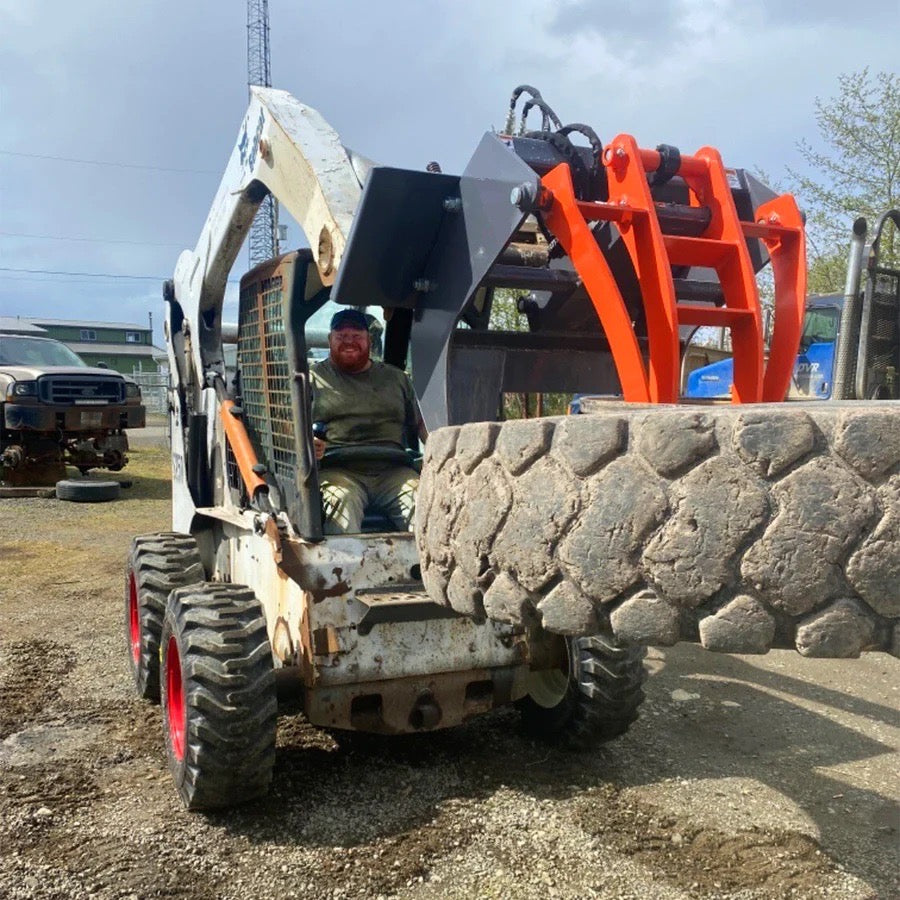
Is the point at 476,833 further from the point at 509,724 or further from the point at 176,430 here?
the point at 176,430

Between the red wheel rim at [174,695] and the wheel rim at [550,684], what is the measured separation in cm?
148

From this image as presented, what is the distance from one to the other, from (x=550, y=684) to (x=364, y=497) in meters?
1.27

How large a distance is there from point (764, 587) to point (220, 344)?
3.62 meters

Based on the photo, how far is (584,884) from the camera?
9.73 ft

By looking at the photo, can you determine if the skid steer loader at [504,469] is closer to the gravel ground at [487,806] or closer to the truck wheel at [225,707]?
the truck wheel at [225,707]

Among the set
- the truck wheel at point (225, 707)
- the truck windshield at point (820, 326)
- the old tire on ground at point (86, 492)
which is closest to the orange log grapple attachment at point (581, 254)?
the truck wheel at point (225, 707)

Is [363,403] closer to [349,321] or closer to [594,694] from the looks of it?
[349,321]

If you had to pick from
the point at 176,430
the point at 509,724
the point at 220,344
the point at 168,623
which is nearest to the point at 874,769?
the point at 509,724

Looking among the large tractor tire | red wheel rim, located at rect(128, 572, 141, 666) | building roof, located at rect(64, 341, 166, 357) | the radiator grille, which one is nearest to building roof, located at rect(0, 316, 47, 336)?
the radiator grille

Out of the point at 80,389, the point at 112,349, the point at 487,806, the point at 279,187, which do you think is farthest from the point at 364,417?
the point at 112,349

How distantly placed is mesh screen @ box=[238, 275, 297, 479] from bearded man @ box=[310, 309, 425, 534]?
210mm

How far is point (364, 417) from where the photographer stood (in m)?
4.02

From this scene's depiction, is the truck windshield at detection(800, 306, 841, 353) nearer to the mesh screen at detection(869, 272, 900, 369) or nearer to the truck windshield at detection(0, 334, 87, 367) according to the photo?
the mesh screen at detection(869, 272, 900, 369)

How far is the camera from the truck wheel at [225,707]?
10.3 feet
